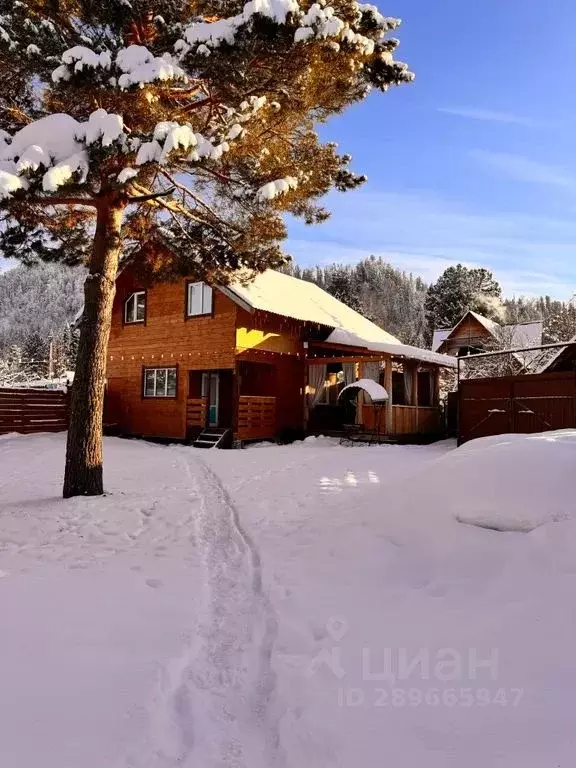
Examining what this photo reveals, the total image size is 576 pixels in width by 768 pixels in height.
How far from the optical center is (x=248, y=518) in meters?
7.03

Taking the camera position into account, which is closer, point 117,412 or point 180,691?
point 180,691

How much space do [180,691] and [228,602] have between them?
1.29m

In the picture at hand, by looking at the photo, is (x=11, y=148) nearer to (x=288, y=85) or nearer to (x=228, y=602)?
(x=288, y=85)

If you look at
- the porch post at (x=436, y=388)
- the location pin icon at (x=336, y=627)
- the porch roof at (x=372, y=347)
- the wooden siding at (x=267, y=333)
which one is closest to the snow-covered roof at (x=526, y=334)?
the porch post at (x=436, y=388)

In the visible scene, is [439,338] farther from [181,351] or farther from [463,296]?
[181,351]

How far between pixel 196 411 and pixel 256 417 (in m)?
2.12

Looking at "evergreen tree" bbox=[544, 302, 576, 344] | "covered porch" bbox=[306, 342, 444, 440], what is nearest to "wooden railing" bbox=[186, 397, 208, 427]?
"covered porch" bbox=[306, 342, 444, 440]

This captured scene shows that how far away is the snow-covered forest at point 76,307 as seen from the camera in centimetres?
4634

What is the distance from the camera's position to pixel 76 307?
66.6 meters

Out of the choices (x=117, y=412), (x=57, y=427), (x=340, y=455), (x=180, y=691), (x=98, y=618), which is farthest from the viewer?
(x=117, y=412)

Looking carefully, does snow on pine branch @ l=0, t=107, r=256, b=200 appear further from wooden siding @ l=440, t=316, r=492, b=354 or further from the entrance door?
wooden siding @ l=440, t=316, r=492, b=354

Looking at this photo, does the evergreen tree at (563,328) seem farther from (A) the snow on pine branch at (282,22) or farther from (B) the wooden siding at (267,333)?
(A) the snow on pine branch at (282,22)

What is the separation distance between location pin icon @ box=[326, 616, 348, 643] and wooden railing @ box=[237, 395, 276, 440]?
13.1 meters

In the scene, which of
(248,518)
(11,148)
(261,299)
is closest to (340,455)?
(261,299)
